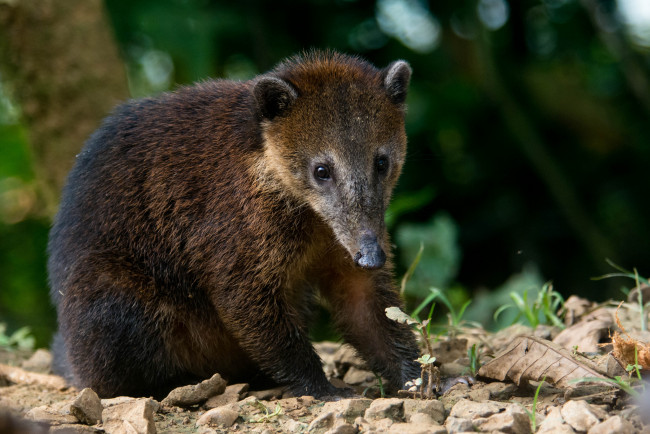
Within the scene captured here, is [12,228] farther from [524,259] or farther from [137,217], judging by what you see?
[524,259]

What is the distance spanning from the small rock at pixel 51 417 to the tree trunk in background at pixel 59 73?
173 inches

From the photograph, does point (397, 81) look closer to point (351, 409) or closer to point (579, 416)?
point (351, 409)

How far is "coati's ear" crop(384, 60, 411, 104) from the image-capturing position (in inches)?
206

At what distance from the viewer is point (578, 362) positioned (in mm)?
3994

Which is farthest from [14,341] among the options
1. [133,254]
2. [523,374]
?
[523,374]

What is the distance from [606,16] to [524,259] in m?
2.97

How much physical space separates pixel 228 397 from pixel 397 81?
94.3 inches

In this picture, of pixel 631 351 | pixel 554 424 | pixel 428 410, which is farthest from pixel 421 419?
pixel 631 351

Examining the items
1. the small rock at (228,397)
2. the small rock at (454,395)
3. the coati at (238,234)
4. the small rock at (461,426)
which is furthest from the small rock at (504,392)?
the small rock at (228,397)

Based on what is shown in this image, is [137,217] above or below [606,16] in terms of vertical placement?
below

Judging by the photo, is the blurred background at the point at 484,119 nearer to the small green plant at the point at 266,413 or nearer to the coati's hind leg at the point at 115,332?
the coati's hind leg at the point at 115,332

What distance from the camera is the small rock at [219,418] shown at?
3.96 metres

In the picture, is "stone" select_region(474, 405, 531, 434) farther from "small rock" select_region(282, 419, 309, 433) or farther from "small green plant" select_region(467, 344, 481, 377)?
"small green plant" select_region(467, 344, 481, 377)

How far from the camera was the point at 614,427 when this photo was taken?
315cm
